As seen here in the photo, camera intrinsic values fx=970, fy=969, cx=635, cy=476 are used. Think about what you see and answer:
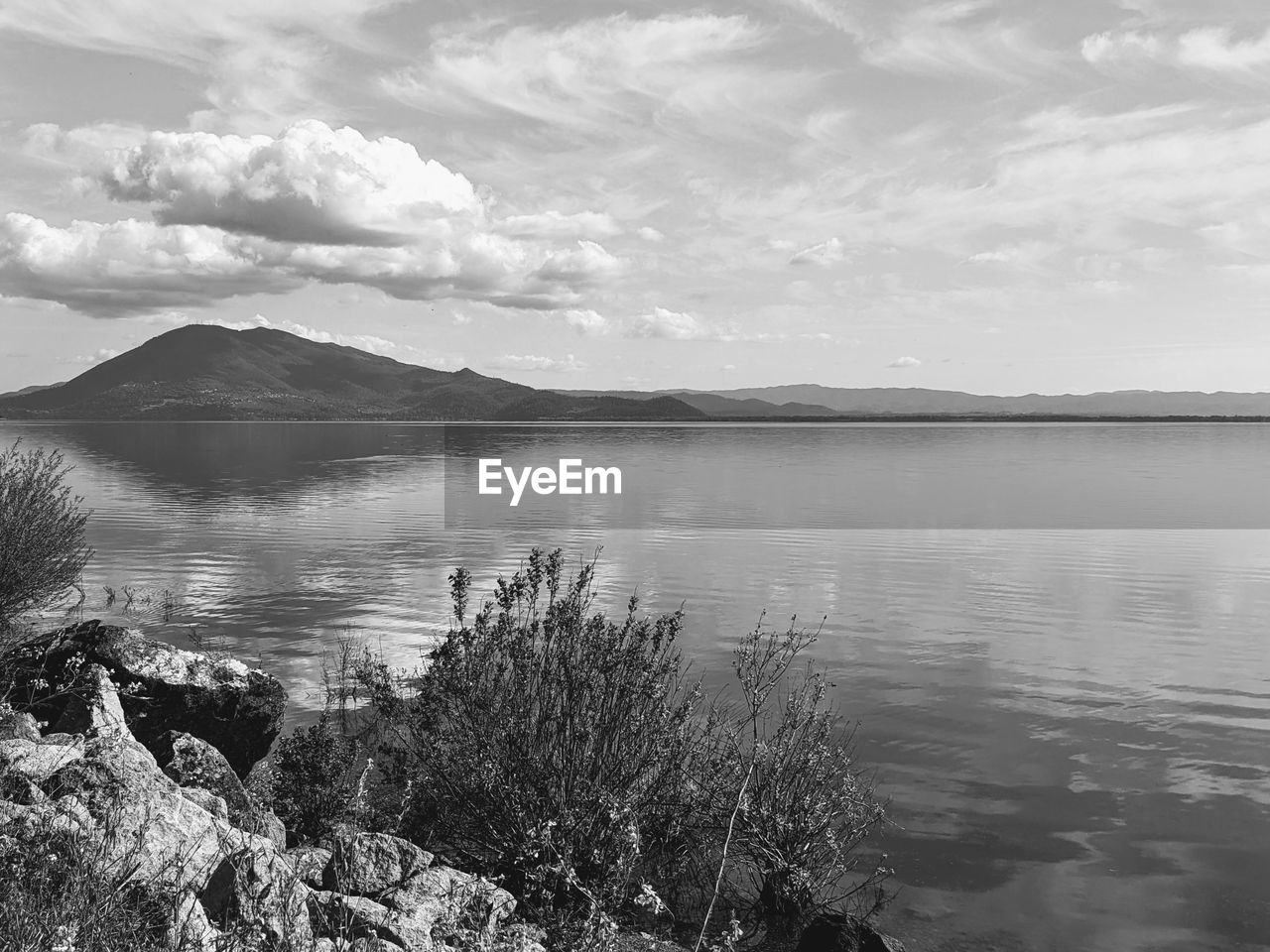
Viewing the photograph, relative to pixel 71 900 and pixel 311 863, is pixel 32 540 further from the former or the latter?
pixel 71 900

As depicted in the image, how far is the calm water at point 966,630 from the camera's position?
29.7 feet

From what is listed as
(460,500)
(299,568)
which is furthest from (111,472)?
(299,568)

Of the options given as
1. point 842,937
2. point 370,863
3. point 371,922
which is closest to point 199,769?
point 370,863

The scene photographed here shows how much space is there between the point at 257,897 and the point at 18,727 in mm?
4633

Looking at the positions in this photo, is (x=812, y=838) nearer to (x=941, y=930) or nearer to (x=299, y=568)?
(x=941, y=930)

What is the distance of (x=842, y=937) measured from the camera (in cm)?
723

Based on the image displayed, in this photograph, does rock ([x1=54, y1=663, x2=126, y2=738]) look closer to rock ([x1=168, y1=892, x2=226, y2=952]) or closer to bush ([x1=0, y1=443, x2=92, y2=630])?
rock ([x1=168, y1=892, x2=226, y2=952])

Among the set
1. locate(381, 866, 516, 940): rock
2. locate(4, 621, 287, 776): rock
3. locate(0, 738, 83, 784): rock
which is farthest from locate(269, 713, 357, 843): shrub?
locate(381, 866, 516, 940): rock

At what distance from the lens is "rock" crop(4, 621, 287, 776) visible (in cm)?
1030

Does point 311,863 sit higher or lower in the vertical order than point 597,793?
Answer: higher

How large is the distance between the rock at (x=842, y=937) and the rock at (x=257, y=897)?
3.88 meters

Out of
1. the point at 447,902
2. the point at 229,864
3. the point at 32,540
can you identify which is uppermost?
the point at 32,540

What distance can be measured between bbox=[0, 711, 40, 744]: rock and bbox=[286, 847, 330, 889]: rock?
2.96 metres

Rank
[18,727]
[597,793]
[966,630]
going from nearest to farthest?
[597,793] < [18,727] < [966,630]
